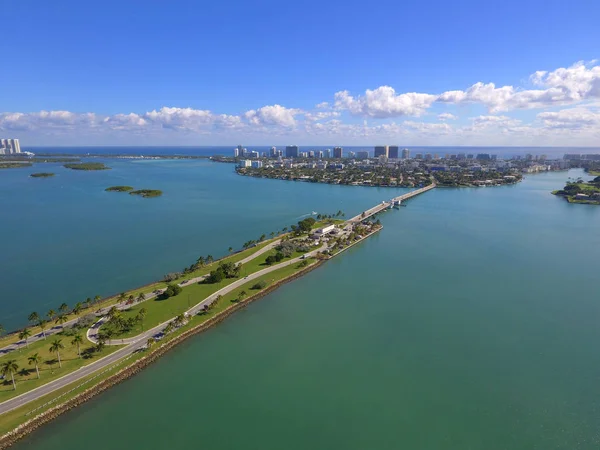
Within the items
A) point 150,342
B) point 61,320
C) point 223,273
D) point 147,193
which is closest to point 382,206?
point 223,273

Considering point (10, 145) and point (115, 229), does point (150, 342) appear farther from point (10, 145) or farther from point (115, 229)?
point (10, 145)

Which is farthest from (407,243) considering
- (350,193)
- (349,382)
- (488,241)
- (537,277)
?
(350,193)

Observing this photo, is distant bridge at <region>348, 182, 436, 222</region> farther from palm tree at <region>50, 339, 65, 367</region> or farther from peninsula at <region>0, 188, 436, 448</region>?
palm tree at <region>50, 339, 65, 367</region>

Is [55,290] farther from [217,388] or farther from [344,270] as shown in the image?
[344,270]

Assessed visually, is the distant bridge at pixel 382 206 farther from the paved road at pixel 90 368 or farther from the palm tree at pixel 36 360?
the palm tree at pixel 36 360

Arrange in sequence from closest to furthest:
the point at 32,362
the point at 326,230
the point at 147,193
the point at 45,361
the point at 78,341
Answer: the point at 32,362 < the point at 45,361 < the point at 78,341 < the point at 326,230 < the point at 147,193

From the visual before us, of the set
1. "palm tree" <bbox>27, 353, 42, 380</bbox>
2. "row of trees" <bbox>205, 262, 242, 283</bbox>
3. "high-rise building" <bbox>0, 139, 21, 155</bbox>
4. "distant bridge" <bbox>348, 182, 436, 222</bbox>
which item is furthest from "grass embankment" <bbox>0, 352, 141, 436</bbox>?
"high-rise building" <bbox>0, 139, 21, 155</bbox>

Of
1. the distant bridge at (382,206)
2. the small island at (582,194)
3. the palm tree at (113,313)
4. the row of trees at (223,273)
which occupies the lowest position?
the palm tree at (113,313)

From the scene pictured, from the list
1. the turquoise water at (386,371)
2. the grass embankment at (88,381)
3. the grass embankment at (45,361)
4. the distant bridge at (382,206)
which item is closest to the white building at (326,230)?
the distant bridge at (382,206)
